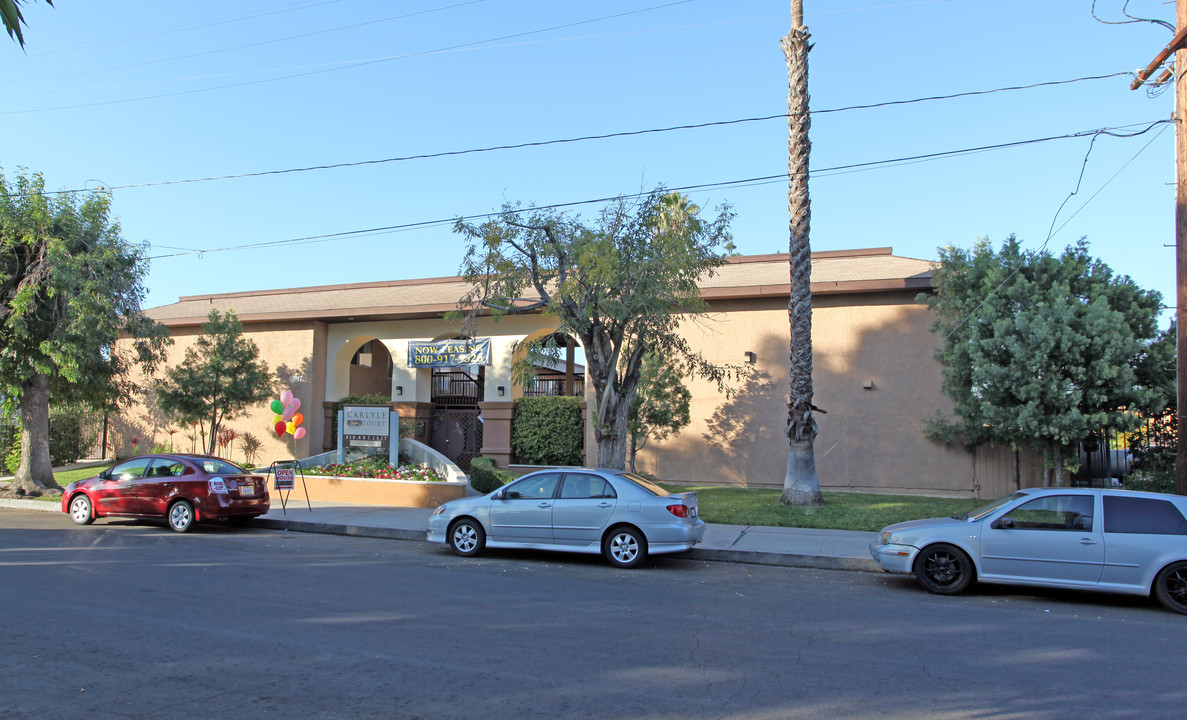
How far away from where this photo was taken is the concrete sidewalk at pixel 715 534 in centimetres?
1132

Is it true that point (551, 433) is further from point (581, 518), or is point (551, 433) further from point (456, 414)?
point (581, 518)

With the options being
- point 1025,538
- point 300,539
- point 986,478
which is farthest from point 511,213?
point 986,478

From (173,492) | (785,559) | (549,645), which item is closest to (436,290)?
(173,492)

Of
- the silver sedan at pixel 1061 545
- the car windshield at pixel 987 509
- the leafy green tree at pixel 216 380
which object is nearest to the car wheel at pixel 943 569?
the silver sedan at pixel 1061 545

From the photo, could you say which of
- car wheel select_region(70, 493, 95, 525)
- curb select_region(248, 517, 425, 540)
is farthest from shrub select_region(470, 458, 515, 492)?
car wheel select_region(70, 493, 95, 525)

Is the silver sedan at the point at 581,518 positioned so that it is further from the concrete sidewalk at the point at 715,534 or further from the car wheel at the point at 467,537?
the concrete sidewalk at the point at 715,534

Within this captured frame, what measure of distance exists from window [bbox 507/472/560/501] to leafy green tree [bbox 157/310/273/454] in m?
15.0

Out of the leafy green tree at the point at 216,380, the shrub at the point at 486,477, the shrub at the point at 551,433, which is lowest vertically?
the shrub at the point at 486,477

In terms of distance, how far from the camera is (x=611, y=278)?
13.1m

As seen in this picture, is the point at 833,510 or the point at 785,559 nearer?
the point at 785,559

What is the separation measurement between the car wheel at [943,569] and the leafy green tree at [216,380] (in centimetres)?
2005

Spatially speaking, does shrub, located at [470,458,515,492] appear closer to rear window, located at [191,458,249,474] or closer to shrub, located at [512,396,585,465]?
shrub, located at [512,396,585,465]

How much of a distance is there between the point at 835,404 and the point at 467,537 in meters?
11.1

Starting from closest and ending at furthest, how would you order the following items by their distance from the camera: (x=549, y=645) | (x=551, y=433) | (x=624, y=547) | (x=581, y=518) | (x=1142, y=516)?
(x=549, y=645) → (x=1142, y=516) → (x=624, y=547) → (x=581, y=518) → (x=551, y=433)
